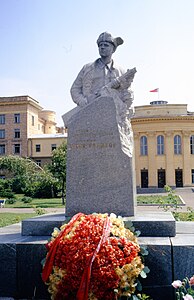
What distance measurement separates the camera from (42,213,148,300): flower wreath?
3752 millimetres

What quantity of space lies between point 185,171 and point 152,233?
A: 152 feet

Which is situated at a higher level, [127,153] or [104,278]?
[127,153]

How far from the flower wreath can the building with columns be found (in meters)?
46.0

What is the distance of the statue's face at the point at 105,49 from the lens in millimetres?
6879

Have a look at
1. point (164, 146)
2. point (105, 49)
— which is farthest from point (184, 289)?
point (164, 146)

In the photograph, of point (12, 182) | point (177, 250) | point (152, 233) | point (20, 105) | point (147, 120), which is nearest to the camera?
point (177, 250)

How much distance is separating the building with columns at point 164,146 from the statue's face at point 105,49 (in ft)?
141

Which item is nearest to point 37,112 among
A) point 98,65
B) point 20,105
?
point 20,105

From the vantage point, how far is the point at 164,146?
5066cm

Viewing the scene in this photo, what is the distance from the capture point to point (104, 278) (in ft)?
12.3

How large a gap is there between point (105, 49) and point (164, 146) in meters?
44.6

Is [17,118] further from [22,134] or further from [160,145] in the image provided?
[160,145]

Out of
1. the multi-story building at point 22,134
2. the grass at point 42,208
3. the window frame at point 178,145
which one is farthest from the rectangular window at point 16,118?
the grass at point 42,208

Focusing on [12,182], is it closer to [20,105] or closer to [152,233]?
[20,105]
